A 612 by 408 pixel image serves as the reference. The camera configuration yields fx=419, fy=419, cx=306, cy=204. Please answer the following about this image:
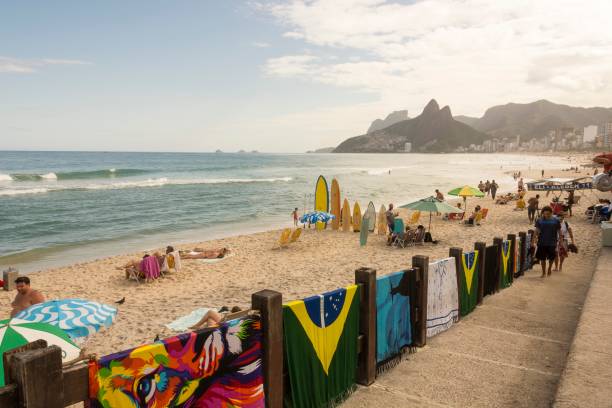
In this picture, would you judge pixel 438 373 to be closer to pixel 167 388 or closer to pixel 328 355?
pixel 328 355

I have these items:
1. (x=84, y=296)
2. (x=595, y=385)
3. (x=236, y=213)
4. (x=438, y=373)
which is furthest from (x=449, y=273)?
(x=236, y=213)

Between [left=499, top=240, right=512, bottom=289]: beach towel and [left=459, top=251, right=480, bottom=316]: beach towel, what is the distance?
1.38m

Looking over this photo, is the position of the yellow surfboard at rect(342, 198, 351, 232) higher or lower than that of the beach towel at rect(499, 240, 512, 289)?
lower

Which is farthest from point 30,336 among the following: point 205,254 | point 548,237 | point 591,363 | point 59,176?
point 59,176

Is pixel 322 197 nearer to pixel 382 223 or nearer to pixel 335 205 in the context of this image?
pixel 335 205

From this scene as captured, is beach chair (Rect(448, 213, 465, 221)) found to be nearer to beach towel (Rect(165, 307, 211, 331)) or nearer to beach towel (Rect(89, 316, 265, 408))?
beach towel (Rect(165, 307, 211, 331))

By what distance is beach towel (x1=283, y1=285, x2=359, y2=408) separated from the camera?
3164mm

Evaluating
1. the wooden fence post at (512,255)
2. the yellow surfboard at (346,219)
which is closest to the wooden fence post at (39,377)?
the wooden fence post at (512,255)

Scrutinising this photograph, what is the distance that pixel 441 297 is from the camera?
5.06 metres

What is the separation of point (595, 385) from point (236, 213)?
2375 cm

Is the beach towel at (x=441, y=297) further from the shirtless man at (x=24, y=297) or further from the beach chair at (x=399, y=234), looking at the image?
the beach chair at (x=399, y=234)

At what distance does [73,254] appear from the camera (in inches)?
612

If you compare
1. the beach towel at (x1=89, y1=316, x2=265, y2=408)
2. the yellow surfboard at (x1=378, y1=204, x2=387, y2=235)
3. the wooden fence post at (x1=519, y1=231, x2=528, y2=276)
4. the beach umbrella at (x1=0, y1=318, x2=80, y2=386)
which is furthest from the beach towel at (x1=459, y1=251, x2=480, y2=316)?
the yellow surfboard at (x1=378, y1=204, x2=387, y2=235)

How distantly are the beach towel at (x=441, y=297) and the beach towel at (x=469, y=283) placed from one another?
22cm
